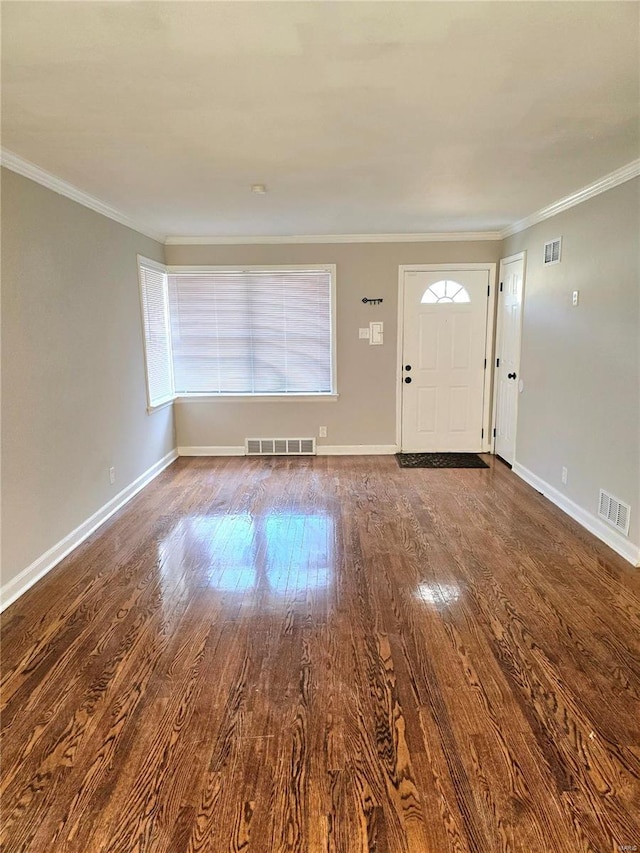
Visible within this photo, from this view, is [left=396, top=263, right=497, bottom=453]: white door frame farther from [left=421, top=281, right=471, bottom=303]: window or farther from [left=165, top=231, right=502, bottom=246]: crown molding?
[left=165, top=231, right=502, bottom=246]: crown molding

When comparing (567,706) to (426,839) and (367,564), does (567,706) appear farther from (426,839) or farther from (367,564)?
(367,564)

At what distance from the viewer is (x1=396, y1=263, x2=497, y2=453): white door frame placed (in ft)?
17.8

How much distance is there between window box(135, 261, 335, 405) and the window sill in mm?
45

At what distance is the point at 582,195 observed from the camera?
11.9 feet

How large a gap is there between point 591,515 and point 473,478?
136cm

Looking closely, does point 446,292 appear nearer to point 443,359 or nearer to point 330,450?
point 443,359

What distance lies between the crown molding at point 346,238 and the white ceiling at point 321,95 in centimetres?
176

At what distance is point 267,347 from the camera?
A: 565 centimetres

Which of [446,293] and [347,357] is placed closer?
[446,293]

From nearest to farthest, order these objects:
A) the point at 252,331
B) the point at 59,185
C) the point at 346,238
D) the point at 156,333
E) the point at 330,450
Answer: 1. the point at 59,185
2. the point at 156,333
3. the point at 346,238
4. the point at 252,331
5. the point at 330,450

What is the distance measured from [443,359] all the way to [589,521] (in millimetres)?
2581

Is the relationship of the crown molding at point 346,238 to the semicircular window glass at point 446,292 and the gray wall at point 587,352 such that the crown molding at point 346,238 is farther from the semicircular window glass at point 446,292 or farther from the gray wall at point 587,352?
the gray wall at point 587,352

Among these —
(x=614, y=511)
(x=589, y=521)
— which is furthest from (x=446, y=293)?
(x=614, y=511)

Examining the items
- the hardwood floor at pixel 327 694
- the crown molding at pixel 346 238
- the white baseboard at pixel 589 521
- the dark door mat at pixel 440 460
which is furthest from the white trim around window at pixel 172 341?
the white baseboard at pixel 589 521
